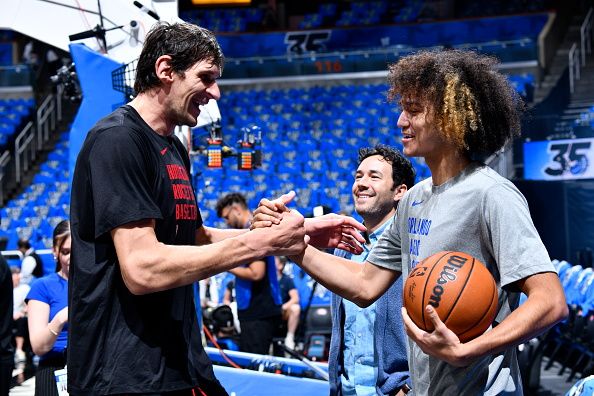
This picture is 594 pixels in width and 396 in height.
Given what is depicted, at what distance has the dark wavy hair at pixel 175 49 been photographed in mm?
2754

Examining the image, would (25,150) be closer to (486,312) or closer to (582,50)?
(582,50)

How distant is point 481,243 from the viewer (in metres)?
2.47

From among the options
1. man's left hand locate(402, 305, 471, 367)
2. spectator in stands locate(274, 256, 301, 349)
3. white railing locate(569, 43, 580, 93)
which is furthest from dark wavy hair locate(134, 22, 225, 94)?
white railing locate(569, 43, 580, 93)

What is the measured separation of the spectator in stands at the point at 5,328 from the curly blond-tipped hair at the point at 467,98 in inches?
114

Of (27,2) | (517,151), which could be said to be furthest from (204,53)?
(517,151)

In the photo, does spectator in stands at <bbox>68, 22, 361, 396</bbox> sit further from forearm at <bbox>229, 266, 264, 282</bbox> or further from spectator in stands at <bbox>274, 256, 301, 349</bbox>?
spectator in stands at <bbox>274, 256, 301, 349</bbox>

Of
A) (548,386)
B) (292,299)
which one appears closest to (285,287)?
(292,299)

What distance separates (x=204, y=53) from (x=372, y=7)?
69.6 ft

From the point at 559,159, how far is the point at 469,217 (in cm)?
826

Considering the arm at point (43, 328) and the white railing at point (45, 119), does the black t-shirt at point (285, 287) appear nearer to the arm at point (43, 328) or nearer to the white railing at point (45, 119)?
the arm at point (43, 328)

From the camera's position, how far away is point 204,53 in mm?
2791

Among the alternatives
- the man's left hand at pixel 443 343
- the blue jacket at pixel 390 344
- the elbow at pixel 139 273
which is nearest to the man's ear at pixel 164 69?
the elbow at pixel 139 273

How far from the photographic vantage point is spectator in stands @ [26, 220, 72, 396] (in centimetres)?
411

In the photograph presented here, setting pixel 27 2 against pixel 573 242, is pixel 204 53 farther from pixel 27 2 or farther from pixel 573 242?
pixel 573 242
